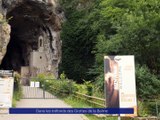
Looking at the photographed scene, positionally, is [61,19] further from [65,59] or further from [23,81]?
[23,81]

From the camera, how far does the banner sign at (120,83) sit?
8094 mm

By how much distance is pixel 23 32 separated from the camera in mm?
42062

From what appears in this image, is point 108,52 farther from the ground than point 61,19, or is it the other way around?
point 61,19

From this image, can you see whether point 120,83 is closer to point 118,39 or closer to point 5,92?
point 5,92

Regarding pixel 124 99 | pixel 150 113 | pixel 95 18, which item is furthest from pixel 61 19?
pixel 124 99

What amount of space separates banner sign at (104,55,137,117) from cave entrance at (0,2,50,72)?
28684mm

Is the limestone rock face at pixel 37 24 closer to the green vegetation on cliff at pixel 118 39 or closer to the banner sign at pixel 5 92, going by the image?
the green vegetation on cliff at pixel 118 39

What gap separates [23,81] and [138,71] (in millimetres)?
25680

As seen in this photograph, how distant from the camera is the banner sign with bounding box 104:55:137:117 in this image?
8.09 meters

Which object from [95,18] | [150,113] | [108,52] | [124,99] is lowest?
[150,113]

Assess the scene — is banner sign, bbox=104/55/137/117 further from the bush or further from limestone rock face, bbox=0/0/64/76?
limestone rock face, bbox=0/0/64/76

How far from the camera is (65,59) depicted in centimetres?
3591

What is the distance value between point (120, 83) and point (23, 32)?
35.1 meters
